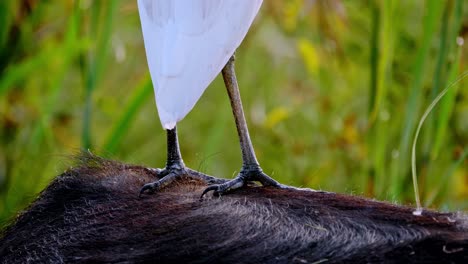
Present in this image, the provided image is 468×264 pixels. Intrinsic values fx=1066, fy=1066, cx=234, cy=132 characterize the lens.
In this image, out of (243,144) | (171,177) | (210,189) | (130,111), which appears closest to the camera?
(210,189)

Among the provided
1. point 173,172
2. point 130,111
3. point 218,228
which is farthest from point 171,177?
point 130,111

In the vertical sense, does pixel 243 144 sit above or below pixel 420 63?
below

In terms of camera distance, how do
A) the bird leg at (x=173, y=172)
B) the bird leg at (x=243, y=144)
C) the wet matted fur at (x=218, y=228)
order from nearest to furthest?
1. the wet matted fur at (x=218, y=228)
2. the bird leg at (x=173, y=172)
3. the bird leg at (x=243, y=144)

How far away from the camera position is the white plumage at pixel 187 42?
138 cm

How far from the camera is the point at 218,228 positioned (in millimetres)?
1017

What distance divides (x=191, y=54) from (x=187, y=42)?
0.9 inches

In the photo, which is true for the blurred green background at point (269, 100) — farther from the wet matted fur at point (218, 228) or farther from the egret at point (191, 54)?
the wet matted fur at point (218, 228)

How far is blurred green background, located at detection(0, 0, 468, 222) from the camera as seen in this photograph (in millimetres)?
2316

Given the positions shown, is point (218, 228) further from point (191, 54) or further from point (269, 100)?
point (269, 100)

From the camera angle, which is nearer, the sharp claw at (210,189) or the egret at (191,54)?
the sharp claw at (210,189)

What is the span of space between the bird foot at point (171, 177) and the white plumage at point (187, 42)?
8cm

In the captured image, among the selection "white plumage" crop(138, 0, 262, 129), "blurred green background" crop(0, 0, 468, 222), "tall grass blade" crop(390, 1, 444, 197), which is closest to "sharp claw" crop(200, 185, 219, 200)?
"white plumage" crop(138, 0, 262, 129)

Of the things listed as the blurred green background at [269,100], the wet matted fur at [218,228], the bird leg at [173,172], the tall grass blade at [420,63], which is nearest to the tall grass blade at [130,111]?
the blurred green background at [269,100]

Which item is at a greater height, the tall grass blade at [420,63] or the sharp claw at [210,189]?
the tall grass blade at [420,63]
